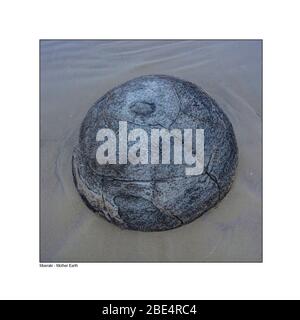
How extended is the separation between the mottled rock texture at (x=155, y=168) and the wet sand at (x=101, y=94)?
0.22 meters

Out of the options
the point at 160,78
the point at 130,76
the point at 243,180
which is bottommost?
the point at 243,180

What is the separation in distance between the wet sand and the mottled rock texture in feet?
0.72

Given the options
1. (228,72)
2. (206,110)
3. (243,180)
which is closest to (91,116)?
(206,110)

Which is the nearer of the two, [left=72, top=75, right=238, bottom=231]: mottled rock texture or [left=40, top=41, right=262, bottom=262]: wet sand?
[left=72, top=75, right=238, bottom=231]: mottled rock texture

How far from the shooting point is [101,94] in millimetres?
2977

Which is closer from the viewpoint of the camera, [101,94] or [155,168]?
[155,168]

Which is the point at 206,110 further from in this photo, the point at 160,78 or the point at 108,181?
the point at 108,181

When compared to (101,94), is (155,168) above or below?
below

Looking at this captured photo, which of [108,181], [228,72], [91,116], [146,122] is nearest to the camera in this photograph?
[146,122]

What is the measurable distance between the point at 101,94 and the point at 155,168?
1.24 m

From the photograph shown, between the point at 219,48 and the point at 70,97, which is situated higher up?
Answer: the point at 219,48

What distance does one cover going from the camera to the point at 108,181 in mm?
2080

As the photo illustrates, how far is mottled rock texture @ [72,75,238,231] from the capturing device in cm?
197

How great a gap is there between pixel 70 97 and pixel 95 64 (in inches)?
13.7
